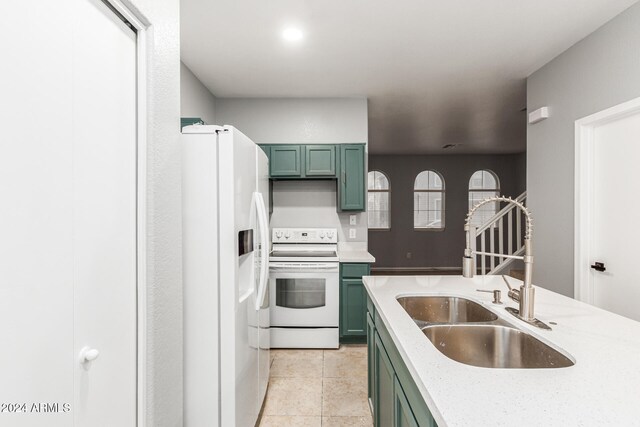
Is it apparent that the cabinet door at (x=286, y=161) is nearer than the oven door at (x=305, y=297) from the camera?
No

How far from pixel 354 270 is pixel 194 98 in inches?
93.1

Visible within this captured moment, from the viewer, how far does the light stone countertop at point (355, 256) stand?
3406mm

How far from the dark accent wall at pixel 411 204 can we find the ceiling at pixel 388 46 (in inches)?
147

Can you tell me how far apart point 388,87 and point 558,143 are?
1719 mm

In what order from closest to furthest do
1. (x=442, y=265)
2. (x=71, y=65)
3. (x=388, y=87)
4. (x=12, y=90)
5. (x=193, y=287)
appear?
(x=12, y=90) → (x=71, y=65) → (x=193, y=287) → (x=388, y=87) → (x=442, y=265)

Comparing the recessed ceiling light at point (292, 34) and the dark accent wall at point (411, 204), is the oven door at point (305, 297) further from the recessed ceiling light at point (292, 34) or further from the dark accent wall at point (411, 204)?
the dark accent wall at point (411, 204)

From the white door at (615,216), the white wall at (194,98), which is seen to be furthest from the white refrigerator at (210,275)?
the white door at (615,216)

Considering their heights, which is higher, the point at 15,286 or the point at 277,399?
the point at 15,286

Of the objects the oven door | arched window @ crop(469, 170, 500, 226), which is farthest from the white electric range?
arched window @ crop(469, 170, 500, 226)

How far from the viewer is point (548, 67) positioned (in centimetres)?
310

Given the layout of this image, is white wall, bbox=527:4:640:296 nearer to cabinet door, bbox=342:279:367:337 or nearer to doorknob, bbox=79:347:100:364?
cabinet door, bbox=342:279:367:337

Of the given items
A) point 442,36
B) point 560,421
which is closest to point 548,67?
point 442,36

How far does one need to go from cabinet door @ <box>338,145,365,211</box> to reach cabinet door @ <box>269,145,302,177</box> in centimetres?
49

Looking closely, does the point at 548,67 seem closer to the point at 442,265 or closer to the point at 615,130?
the point at 615,130
